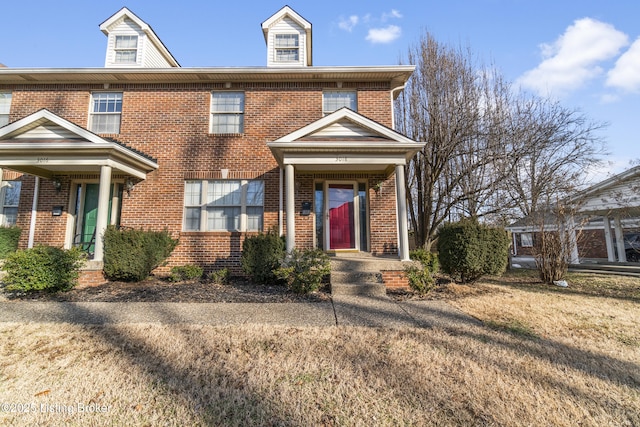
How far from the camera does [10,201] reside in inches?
355

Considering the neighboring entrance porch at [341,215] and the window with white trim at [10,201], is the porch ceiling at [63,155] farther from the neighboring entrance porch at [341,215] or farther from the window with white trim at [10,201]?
the neighboring entrance porch at [341,215]

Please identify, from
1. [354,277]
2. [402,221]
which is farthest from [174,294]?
[402,221]

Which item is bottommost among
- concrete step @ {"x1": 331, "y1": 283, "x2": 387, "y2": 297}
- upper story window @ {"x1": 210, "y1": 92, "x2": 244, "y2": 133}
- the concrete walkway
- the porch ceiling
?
the concrete walkway

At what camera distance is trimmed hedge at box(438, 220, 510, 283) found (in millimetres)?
6941

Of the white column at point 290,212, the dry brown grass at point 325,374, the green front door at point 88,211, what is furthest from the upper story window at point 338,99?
the dry brown grass at point 325,374

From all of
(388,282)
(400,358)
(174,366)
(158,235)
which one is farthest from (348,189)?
(174,366)

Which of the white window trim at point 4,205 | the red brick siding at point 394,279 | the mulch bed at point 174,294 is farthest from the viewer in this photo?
the white window trim at point 4,205

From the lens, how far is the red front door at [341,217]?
28.8 ft

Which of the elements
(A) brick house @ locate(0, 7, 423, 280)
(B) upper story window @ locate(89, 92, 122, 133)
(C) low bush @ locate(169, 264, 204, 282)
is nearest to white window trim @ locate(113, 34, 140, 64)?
(A) brick house @ locate(0, 7, 423, 280)

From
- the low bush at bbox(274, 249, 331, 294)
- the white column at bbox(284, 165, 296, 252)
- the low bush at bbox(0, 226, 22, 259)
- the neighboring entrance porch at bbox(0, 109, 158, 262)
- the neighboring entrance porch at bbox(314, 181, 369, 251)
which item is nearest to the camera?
the low bush at bbox(274, 249, 331, 294)

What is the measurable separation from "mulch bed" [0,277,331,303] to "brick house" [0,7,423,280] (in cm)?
165

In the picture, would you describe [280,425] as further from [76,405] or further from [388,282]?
[388,282]

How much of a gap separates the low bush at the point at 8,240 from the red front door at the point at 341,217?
29.4 feet

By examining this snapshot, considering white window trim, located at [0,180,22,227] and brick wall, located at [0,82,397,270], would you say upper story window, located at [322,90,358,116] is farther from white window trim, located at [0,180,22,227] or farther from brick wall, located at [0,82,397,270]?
white window trim, located at [0,180,22,227]
